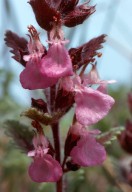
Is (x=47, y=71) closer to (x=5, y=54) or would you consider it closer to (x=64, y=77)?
(x=64, y=77)

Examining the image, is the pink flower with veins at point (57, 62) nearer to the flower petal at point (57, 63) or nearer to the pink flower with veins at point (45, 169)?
the flower petal at point (57, 63)

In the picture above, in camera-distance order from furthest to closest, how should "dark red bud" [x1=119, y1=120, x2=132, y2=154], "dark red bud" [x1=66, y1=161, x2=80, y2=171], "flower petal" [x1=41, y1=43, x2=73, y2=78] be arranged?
"dark red bud" [x1=119, y1=120, x2=132, y2=154] < "dark red bud" [x1=66, y1=161, x2=80, y2=171] < "flower petal" [x1=41, y1=43, x2=73, y2=78]

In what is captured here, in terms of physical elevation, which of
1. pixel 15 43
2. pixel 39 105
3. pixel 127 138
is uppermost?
pixel 15 43

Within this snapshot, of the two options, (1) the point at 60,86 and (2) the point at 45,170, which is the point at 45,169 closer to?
(2) the point at 45,170

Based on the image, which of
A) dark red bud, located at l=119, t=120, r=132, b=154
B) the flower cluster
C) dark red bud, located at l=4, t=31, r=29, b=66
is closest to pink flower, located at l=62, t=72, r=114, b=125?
the flower cluster

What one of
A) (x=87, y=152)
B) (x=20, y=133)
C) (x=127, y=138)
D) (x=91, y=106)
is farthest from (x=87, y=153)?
(x=127, y=138)

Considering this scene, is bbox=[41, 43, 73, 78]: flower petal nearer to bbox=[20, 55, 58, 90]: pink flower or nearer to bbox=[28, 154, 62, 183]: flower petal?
bbox=[20, 55, 58, 90]: pink flower

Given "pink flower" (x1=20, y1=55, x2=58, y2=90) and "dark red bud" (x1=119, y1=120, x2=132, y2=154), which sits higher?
"pink flower" (x1=20, y1=55, x2=58, y2=90)
